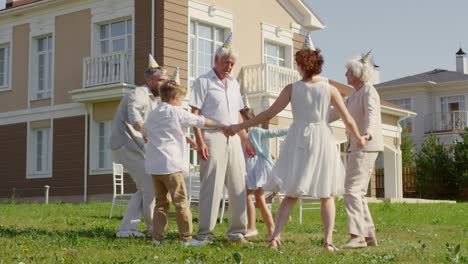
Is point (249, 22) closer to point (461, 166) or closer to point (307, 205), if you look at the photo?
point (307, 205)

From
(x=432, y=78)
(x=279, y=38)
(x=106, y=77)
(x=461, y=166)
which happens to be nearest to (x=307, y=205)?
(x=106, y=77)

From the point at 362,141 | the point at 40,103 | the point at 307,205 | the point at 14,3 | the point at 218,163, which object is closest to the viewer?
the point at 218,163

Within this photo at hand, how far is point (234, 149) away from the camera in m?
8.41

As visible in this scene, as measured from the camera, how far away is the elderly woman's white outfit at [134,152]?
8.89 metres

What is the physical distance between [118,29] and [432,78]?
34.0m

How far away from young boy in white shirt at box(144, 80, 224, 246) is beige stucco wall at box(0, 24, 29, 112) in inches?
765

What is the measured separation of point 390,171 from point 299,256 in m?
27.1

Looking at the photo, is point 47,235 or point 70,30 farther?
point 70,30

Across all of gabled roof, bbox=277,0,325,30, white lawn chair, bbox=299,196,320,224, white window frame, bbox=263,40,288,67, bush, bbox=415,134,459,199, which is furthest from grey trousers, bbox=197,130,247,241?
bush, bbox=415,134,459,199

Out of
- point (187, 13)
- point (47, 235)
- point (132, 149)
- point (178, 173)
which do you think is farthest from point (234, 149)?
point (187, 13)

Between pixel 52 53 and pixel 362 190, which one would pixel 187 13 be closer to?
pixel 52 53

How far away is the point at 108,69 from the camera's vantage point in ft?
77.5

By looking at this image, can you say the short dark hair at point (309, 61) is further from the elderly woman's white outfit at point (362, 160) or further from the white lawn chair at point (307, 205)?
the white lawn chair at point (307, 205)

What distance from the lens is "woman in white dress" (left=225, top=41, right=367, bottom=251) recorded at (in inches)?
305
